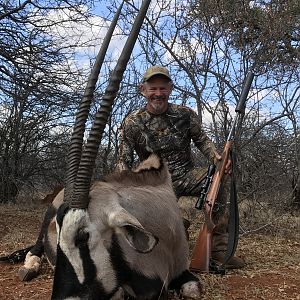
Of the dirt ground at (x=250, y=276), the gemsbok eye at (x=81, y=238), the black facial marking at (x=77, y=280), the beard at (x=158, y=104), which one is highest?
the beard at (x=158, y=104)

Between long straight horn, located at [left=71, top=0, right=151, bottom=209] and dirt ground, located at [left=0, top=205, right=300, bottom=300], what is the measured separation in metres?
1.16

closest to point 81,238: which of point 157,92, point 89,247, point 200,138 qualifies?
point 89,247

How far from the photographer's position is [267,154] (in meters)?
8.26

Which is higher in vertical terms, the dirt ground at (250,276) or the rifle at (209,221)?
the rifle at (209,221)

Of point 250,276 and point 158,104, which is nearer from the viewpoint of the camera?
point 250,276

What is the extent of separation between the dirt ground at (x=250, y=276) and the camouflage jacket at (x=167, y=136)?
1232 millimetres

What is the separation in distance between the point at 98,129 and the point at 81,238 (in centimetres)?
68

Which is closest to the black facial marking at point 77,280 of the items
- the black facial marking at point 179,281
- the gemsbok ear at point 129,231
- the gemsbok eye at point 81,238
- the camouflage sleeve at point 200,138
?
the gemsbok eye at point 81,238

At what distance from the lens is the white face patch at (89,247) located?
2936 mm

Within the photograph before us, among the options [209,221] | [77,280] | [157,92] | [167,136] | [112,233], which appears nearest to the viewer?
[77,280]

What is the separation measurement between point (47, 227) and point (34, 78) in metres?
4.76

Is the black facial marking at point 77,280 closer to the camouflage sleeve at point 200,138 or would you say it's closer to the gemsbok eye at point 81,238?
the gemsbok eye at point 81,238

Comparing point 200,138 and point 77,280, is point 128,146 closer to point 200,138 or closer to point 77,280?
point 200,138

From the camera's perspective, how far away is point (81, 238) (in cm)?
299
